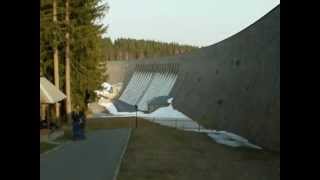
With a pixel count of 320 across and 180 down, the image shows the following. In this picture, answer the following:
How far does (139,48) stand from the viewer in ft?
598

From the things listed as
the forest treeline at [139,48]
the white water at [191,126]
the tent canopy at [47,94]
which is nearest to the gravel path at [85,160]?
the tent canopy at [47,94]

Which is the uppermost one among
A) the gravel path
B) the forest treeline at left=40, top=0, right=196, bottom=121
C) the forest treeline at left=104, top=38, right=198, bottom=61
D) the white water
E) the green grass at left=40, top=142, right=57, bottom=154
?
the forest treeline at left=104, top=38, right=198, bottom=61

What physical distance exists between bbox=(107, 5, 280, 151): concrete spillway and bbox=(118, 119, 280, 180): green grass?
2.72 metres

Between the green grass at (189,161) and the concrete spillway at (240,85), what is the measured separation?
2.72 m

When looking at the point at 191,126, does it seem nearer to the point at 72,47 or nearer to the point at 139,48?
the point at 72,47

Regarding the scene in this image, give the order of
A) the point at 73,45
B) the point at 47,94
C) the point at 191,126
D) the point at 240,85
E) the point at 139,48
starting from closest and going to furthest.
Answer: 1. the point at 47,94
2. the point at 240,85
3. the point at 73,45
4. the point at 191,126
5. the point at 139,48

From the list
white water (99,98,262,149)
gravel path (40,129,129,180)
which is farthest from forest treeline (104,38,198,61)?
gravel path (40,129,129,180)

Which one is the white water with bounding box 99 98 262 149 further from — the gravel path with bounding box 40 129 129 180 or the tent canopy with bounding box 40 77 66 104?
the tent canopy with bounding box 40 77 66 104

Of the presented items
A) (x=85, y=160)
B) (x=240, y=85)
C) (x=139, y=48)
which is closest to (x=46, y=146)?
(x=85, y=160)

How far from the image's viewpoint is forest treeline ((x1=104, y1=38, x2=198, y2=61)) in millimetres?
173500

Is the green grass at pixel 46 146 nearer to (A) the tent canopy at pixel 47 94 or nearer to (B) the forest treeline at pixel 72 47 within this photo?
(A) the tent canopy at pixel 47 94

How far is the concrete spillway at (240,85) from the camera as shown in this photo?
26.9m

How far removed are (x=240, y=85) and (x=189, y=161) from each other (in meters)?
15.7
